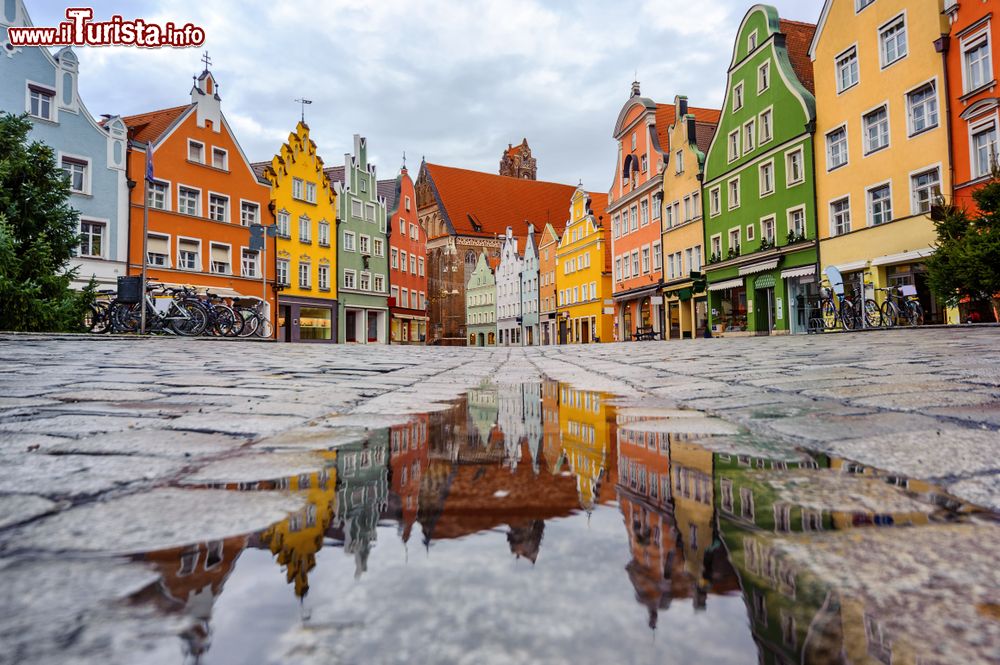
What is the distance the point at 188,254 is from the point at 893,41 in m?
29.0

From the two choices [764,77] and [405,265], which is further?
[405,265]

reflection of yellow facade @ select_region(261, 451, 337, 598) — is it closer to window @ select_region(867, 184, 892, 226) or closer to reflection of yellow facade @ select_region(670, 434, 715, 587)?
reflection of yellow facade @ select_region(670, 434, 715, 587)

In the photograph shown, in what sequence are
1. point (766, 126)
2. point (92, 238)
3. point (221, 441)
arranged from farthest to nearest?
1. point (766, 126)
2. point (92, 238)
3. point (221, 441)

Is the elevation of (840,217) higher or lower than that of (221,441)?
higher

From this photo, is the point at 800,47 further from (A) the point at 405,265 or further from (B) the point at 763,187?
(A) the point at 405,265

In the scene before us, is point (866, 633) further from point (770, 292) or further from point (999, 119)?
point (770, 292)

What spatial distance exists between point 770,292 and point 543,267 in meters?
29.0

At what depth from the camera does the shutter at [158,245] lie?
89.3 feet

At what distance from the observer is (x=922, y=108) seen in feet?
62.5

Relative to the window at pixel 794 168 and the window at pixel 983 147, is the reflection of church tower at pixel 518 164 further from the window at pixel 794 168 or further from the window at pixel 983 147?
the window at pixel 983 147

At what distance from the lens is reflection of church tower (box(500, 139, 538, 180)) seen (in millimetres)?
84812

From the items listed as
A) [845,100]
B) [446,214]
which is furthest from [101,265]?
[446,214]

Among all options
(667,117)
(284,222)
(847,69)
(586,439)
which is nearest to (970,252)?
(847,69)

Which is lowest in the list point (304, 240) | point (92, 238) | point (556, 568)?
point (556, 568)
